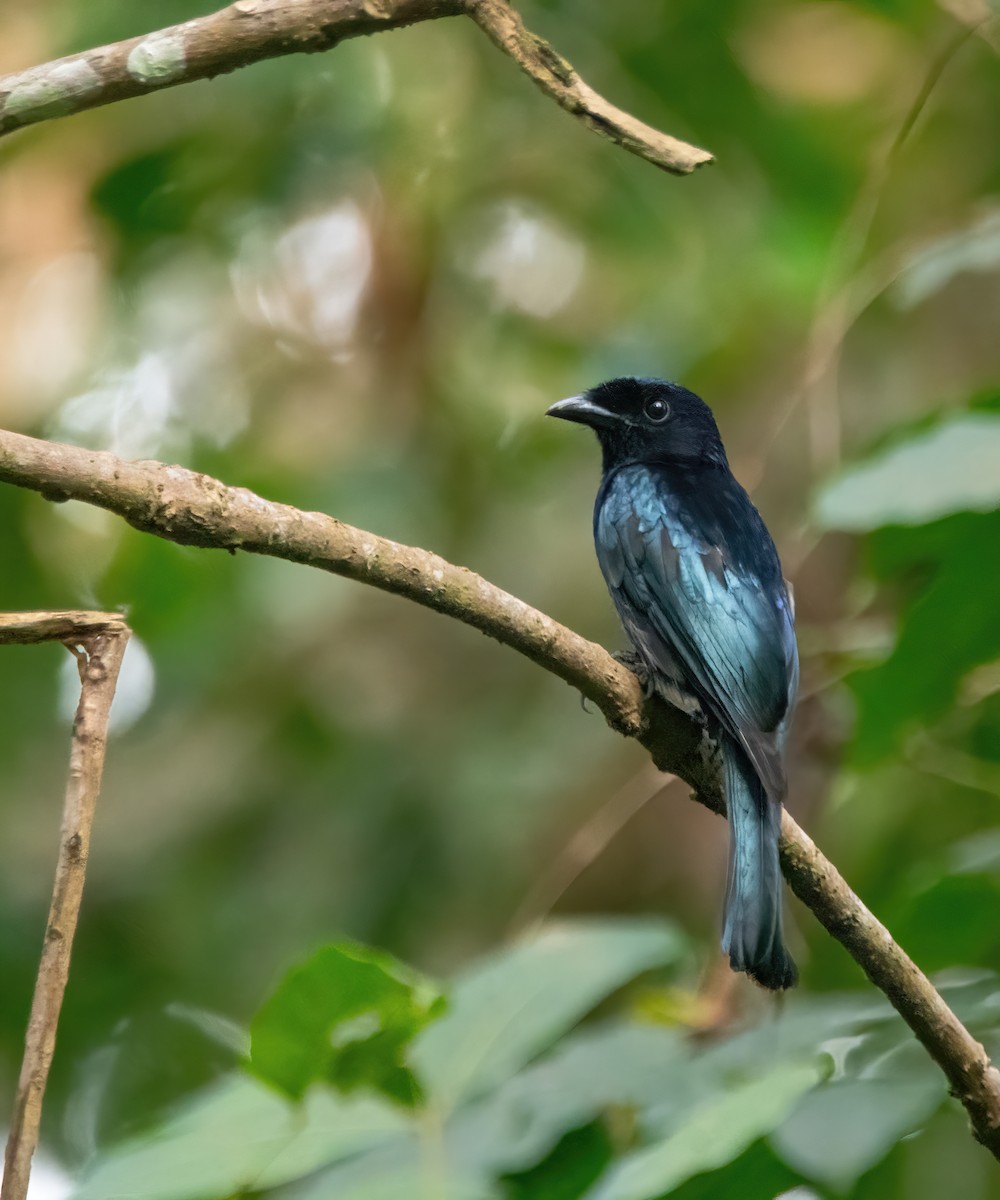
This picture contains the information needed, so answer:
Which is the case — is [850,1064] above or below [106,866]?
below

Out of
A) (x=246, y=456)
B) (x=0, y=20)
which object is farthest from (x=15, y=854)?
(x=0, y=20)

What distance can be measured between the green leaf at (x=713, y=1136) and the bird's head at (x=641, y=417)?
2512 millimetres

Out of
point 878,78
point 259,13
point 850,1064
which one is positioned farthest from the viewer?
point 878,78

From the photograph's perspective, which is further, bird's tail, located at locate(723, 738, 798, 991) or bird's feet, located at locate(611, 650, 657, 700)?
bird's feet, located at locate(611, 650, 657, 700)

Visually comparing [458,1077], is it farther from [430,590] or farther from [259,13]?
[259,13]

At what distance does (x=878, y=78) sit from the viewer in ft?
17.9

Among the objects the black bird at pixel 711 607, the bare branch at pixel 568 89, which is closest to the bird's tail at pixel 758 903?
the black bird at pixel 711 607

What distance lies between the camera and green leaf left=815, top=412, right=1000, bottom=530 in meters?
2.59

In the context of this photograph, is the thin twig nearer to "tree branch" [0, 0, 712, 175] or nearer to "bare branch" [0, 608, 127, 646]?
"bare branch" [0, 608, 127, 646]

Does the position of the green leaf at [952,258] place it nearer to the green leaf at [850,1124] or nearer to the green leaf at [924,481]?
the green leaf at [924,481]

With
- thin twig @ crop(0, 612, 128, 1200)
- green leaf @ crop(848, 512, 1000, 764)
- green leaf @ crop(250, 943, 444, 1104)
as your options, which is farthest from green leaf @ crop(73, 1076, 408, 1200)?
green leaf @ crop(848, 512, 1000, 764)

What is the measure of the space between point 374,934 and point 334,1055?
12.3 feet

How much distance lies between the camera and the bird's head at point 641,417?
4.27m

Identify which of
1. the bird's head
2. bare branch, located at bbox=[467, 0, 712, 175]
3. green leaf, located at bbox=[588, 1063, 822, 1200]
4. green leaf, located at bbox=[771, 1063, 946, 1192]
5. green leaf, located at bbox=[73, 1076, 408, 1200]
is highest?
the bird's head
